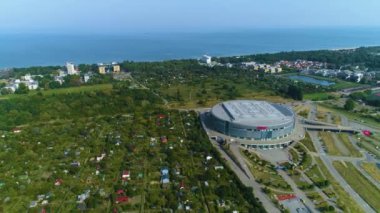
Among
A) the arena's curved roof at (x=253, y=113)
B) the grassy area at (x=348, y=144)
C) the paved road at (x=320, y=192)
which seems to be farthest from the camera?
the arena's curved roof at (x=253, y=113)

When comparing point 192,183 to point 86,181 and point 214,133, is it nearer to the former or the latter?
point 86,181

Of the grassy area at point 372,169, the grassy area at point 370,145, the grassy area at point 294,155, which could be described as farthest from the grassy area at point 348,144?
the grassy area at point 294,155

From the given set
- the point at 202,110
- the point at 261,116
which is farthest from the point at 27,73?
the point at 261,116

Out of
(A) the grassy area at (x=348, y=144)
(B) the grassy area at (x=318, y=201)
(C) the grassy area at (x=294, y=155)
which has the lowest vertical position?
(B) the grassy area at (x=318, y=201)

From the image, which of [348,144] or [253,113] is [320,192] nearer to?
[348,144]

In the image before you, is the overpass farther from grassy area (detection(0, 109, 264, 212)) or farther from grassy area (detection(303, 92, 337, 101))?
grassy area (detection(303, 92, 337, 101))

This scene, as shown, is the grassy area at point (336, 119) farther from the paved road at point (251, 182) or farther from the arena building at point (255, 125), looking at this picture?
the paved road at point (251, 182)

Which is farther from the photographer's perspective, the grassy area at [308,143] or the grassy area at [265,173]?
the grassy area at [308,143]
